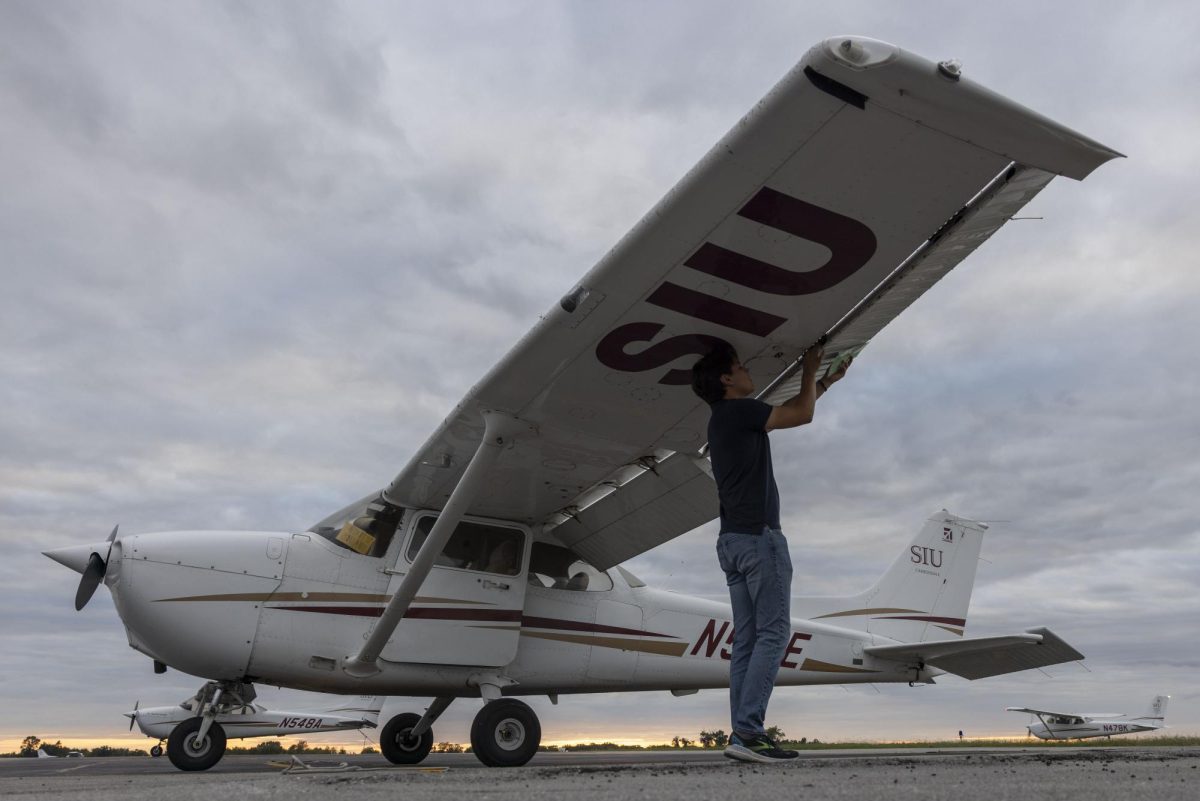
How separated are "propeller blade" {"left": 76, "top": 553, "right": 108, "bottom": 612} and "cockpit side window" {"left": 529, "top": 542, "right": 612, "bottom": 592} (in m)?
3.53

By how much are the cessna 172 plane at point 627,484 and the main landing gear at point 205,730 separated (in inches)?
0.9

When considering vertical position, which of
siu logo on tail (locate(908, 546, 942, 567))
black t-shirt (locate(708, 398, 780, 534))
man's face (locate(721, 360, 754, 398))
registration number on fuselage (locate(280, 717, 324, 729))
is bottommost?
registration number on fuselage (locate(280, 717, 324, 729))

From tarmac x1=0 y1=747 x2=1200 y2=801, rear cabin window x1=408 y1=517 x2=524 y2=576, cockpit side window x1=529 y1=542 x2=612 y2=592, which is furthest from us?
cockpit side window x1=529 y1=542 x2=612 y2=592

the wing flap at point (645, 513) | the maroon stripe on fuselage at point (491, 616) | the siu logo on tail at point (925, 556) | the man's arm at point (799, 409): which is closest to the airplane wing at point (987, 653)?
the siu logo on tail at point (925, 556)

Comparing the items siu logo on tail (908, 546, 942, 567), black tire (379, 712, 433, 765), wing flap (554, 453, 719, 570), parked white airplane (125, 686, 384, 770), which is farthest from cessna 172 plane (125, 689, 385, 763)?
siu logo on tail (908, 546, 942, 567)

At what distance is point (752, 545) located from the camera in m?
4.82

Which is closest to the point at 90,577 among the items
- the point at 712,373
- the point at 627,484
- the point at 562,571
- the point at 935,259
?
the point at 562,571

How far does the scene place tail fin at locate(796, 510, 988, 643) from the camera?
10.3m

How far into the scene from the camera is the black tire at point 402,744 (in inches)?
344

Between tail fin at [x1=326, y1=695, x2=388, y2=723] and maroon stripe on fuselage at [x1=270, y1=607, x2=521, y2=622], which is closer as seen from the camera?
A: maroon stripe on fuselage at [x1=270, y1=607, x2=521, y2=622]

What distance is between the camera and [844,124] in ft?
13.5

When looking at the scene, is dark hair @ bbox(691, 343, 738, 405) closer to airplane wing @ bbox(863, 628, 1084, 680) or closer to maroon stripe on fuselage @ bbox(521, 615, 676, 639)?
maroon stripe on fuselage @ bbox(521, 615, 676, 639)

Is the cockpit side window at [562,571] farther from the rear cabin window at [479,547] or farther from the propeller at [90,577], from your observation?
the propeller at [90,577]

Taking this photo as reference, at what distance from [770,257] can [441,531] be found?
3260mm
